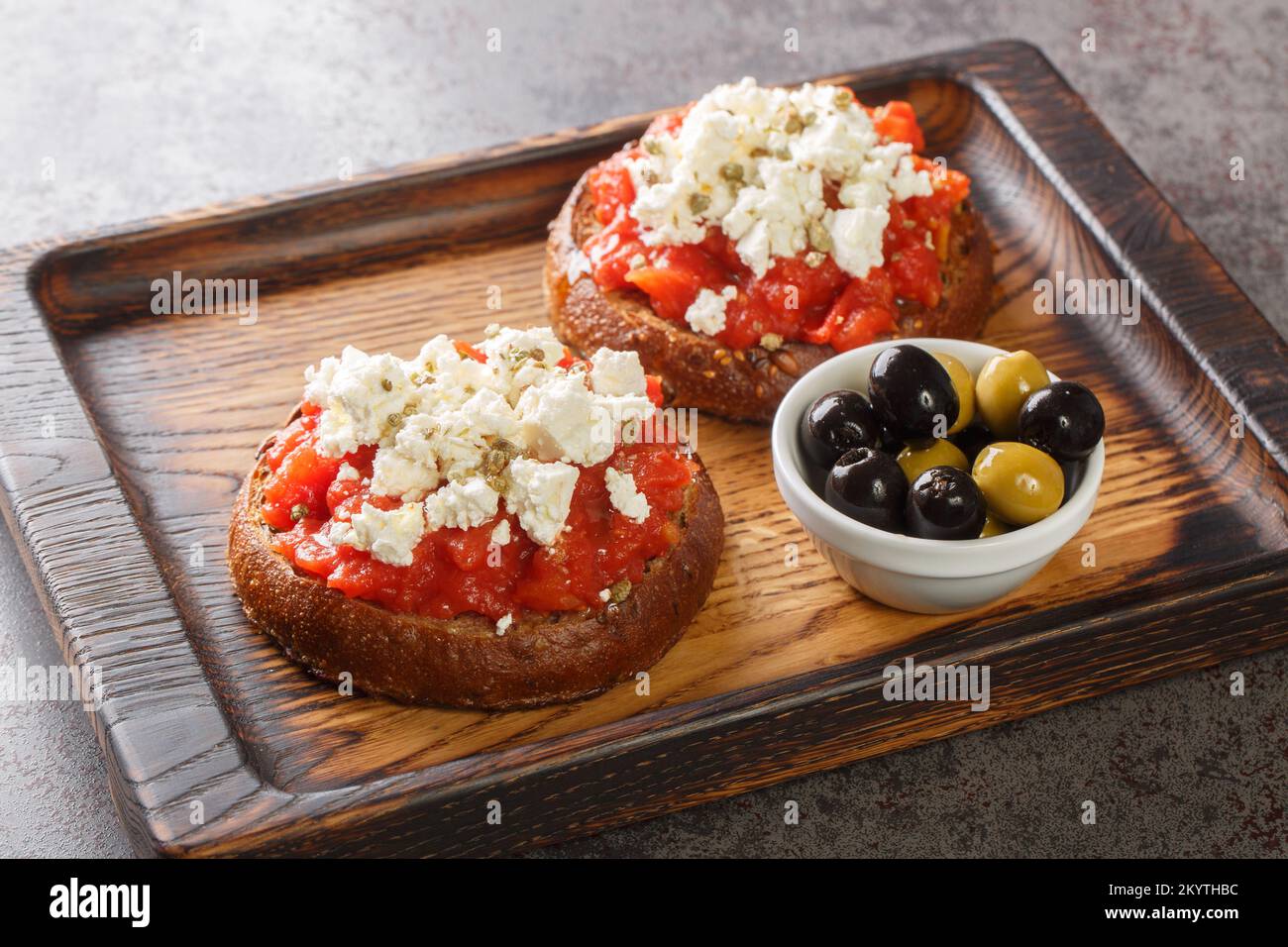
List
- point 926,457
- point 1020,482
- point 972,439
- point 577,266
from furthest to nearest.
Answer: point 577,266 → point 972,439 → point 926,457 → point 1020,482

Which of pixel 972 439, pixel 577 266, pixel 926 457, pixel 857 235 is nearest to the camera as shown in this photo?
pixel 926 457

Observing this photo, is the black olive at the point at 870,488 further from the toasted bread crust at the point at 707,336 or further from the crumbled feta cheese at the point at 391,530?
the crumbled feta cheese at the point at 391,530

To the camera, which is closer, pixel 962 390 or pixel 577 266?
pixel 962 390

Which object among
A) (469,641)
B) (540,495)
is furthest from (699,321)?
(469,641)

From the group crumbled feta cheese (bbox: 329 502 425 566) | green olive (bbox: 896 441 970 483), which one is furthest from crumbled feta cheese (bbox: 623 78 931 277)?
crumbled feta cheese (bbox: 329 502 425 566)

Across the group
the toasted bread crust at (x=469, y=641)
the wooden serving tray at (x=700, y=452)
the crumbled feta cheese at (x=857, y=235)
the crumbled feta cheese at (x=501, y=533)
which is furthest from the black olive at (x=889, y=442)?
the crumbled feta cheese at (x=501, y=533)

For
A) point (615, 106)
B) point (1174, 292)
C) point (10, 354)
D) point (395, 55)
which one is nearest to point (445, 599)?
point (10, 354)

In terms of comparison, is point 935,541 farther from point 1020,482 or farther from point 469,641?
point 469,641
